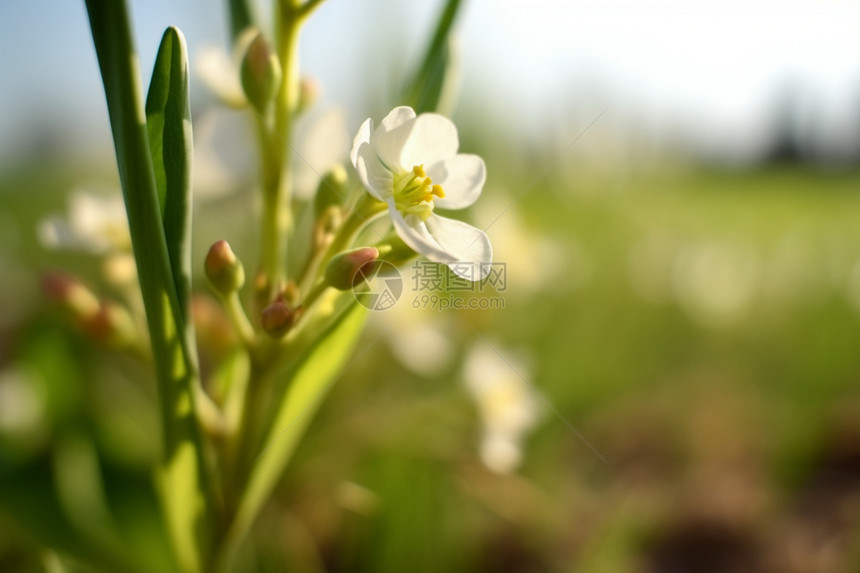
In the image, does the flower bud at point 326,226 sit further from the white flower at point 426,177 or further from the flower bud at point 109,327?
the flower bud at point 109,327

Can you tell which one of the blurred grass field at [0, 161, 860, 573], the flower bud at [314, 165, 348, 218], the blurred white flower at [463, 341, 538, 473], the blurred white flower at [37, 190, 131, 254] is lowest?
the blurred grass field at [0, 161, 860, 573]

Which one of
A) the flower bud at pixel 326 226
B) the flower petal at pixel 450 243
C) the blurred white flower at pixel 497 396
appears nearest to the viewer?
the flower petal at pixel 450 243

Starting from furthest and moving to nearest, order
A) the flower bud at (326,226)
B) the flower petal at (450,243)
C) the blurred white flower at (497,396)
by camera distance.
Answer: the blurred white flower at (497,396), the flower bud at (326,226), the flower petal at (450,243)

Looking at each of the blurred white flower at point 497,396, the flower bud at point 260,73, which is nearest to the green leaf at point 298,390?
the flower bud at point 260,73

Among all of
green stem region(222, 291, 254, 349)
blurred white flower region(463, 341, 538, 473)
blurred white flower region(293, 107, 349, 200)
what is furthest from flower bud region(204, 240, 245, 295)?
blurred white flower region(463, 341, 538, 473)

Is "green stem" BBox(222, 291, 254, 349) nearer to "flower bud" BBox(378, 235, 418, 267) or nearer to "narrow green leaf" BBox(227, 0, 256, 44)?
"flower bud" BBox(378, 235, 418, 267)

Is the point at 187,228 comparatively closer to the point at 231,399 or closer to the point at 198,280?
the point at 231,399

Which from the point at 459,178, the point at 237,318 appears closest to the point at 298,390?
the point at 237,318
